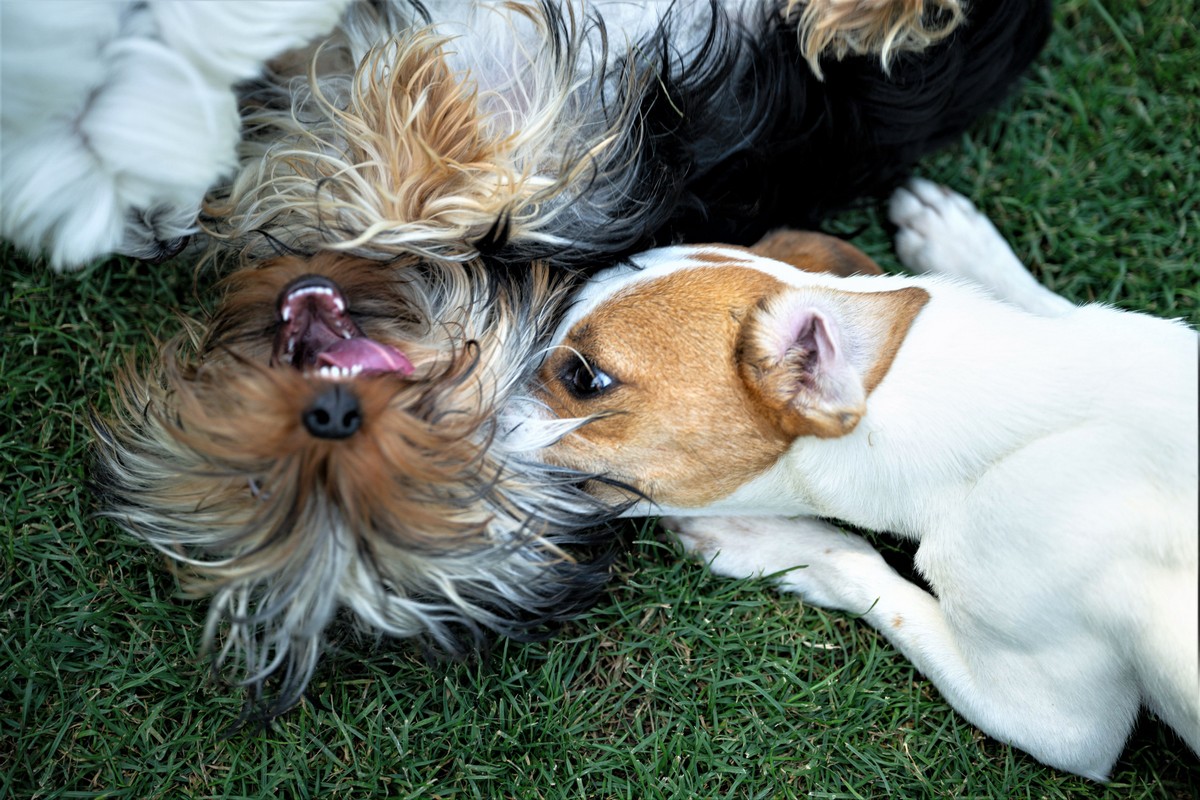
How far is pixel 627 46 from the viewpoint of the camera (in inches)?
111

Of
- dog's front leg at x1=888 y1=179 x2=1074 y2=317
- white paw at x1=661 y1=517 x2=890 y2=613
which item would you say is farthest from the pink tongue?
dog's front leg at x1=888 y1=179 x2=1074 y2=317

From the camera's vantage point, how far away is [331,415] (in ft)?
7.34

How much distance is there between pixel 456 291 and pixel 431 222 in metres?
0.22

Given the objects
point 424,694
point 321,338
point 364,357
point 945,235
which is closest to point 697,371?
point 364,357

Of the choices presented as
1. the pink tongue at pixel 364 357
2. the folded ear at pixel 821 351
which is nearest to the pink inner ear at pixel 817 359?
the folded ear at pixel 821 351

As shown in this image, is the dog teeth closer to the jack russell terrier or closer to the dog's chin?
the dog's chin

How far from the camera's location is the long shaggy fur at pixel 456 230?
97.3 inches

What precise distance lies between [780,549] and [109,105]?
2292 mm

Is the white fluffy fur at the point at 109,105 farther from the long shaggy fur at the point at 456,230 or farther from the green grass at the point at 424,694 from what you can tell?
the green grass at the point at 424,694

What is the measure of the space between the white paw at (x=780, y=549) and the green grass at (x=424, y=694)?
8 cm

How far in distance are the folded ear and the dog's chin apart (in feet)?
1.94

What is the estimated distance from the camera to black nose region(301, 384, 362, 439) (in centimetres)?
224

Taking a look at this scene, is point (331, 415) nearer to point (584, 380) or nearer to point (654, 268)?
point (584, 380)

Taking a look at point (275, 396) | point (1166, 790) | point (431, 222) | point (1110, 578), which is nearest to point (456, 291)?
point (431, 222)
